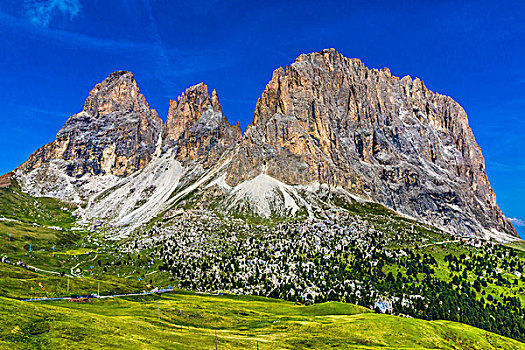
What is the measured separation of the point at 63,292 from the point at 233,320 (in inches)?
3044

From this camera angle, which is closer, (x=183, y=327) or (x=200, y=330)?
(x=200, y=330)

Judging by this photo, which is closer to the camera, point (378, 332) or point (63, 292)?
point (378, 332)

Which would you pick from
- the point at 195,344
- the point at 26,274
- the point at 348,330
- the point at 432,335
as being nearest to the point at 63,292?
the point at 26,274

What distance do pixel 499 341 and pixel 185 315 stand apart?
368ft

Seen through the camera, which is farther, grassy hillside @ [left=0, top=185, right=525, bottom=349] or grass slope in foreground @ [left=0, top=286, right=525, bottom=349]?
grassy hillside @ [left=0, top=185, right=525, bottom=349]

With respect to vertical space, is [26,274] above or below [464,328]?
above

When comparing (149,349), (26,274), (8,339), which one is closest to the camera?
(8,339)

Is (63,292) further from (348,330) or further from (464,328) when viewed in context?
(464,328)

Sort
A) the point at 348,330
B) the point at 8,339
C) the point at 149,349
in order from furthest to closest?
the point at 348,330, the point at 149,349, the point at 8,339

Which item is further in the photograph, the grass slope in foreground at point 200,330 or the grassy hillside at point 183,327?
the grassy hillside at point 183,327

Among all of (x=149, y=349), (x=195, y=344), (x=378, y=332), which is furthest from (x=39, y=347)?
(x=378, y=332)

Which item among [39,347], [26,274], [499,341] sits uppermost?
[26,274]

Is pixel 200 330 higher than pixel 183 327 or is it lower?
lower

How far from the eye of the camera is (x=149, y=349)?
6225cm
